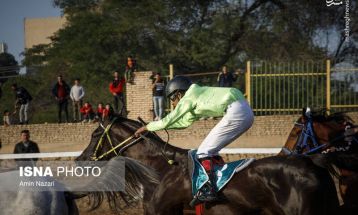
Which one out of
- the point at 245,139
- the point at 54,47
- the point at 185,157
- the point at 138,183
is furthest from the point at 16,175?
the point at 54,47

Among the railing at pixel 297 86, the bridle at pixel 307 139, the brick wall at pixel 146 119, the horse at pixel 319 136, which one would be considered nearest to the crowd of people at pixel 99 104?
the brick wall at pixel 146 119

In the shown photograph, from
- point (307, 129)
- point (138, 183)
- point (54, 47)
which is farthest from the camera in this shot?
point (54, 47)

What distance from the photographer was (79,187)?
216 inches

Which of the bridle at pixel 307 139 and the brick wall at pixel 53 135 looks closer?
the bridle at pixel 307 139

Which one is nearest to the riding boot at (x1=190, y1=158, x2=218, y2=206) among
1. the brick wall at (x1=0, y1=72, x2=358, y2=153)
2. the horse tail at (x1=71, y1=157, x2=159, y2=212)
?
the horse tail at (x1=71, y1=157, x2=159, y2=212)

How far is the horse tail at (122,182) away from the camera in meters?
5.80

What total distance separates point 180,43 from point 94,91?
4596 millimetres

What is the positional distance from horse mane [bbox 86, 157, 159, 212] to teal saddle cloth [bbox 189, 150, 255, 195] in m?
0.69

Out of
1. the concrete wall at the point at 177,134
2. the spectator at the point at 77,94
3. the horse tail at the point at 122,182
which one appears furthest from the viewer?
the spectator at the point at 77,94

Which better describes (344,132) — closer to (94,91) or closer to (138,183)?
(138,183)

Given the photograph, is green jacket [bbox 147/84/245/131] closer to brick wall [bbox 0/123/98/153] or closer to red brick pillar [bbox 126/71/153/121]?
red brick pillar [bbox 126/71/153/121]

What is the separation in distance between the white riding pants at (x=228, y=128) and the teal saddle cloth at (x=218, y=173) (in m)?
0.13

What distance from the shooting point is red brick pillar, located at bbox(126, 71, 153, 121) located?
17.2 meters

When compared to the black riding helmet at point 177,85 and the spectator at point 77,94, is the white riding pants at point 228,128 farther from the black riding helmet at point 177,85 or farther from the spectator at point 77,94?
the spectator at point 77,94
